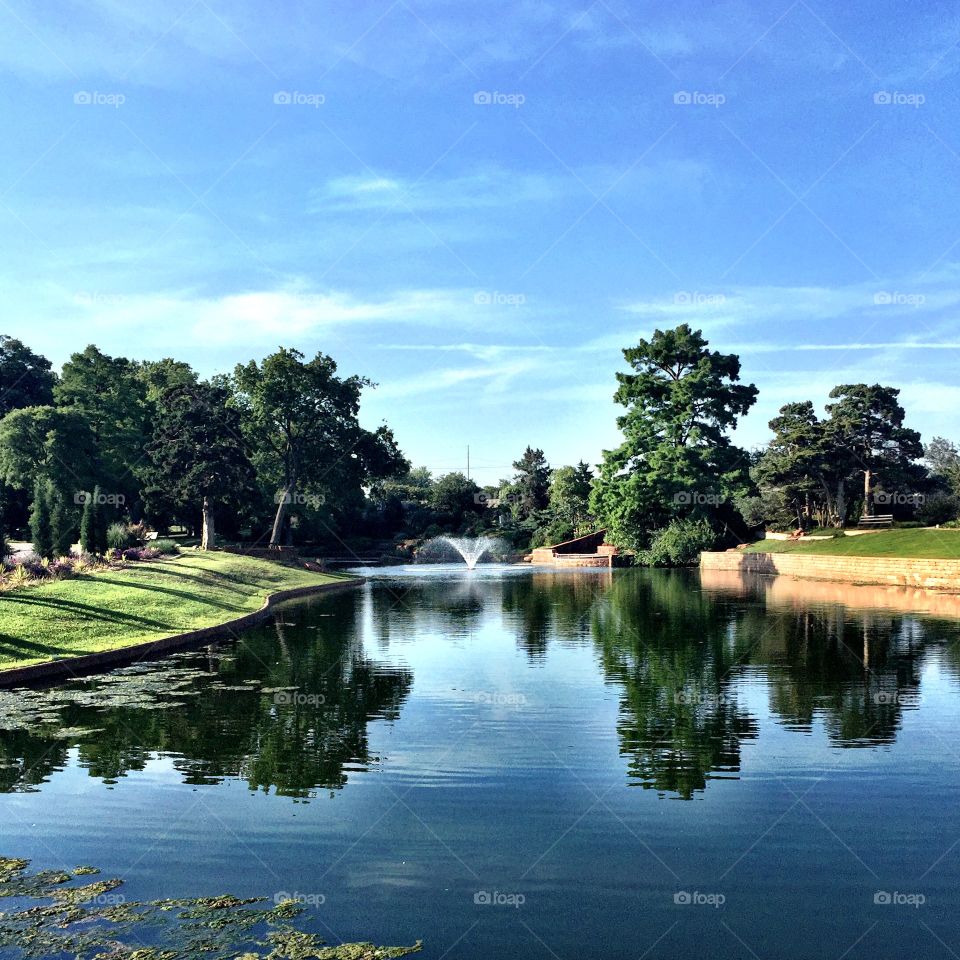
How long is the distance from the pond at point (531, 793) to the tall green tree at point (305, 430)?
144 feet

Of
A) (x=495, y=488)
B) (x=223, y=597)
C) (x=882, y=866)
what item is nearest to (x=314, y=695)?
(x=882, y=866)

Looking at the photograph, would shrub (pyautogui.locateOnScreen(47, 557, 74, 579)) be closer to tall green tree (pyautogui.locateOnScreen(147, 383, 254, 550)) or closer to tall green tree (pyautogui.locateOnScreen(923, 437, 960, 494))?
tall green tree (pyautogui.locateOnScreen(147, 383, 254, 550))

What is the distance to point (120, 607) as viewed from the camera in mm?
27141

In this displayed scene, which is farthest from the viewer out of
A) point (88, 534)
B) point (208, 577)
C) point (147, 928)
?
point (88, 534)

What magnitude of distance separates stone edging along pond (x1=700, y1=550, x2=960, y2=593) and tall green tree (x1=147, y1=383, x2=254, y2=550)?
109 ft

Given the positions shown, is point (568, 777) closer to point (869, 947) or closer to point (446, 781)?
point (446, 781)

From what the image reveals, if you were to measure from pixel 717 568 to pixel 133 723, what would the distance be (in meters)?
54.3

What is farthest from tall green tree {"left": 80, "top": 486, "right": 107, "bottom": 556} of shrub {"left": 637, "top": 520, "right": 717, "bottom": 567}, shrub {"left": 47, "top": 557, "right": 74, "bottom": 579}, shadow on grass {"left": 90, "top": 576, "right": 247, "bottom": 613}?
shrub {"left": 637, "top": 520, "right": 717, "bottom": 567}

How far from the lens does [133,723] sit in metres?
14.7

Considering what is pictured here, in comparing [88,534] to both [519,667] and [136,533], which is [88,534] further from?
[519,667]

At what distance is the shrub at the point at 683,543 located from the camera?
2689 inches

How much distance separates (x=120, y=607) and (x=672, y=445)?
50.2 m

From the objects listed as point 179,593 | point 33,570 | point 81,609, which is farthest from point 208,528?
point 81,609

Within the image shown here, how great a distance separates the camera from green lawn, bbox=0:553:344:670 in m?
21.4
